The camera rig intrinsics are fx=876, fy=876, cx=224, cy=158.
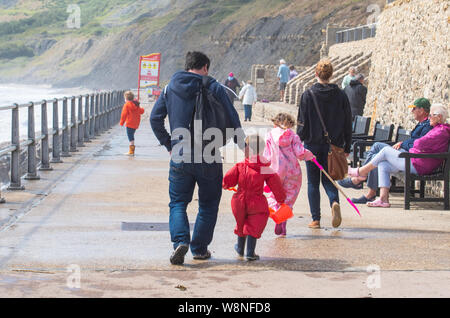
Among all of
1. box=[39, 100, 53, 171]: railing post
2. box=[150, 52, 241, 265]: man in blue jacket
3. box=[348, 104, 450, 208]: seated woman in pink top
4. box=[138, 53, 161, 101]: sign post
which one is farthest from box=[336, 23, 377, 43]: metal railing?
box=[150, 52, 241, 265]: man in blue jacket

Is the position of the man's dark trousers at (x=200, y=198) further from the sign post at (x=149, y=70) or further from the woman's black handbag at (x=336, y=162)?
the sign post at (x=149, y=70)

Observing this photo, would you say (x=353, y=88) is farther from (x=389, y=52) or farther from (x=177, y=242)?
(x=177, y=242)

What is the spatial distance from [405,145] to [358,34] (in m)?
30.3

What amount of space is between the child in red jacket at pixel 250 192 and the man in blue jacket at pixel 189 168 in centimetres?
20

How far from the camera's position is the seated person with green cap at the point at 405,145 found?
9.29 m

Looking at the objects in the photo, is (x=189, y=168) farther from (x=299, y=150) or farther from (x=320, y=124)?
(x=320, y=124)

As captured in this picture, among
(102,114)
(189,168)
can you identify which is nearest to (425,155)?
(189,168)

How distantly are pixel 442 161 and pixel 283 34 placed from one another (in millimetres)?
77015

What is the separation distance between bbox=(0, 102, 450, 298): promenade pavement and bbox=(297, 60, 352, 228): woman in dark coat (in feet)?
1.15

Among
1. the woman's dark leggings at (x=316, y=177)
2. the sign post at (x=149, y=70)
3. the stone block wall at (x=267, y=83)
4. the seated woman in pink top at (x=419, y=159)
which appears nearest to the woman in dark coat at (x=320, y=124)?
the woman's dark leggings at (x=316, y=177)

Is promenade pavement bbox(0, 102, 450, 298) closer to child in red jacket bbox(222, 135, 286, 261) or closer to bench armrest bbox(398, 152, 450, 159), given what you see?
child in red jacket bbox(222, 135, 286, 261)

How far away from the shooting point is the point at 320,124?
8008 mm

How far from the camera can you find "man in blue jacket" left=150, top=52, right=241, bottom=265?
6.31 metres

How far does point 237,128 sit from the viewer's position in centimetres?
635
